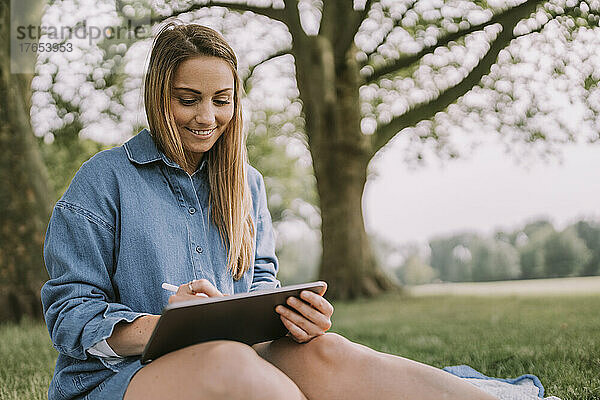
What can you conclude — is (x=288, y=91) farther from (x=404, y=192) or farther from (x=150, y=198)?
(x=150, y=198)

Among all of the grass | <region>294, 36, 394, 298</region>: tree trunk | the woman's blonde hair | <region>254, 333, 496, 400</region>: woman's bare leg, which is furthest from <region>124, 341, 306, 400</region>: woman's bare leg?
<region>294, 36, 394, 298</region>: tree trunk

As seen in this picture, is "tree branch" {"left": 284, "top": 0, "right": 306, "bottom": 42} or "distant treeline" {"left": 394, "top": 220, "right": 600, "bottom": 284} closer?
"tree branch" {"left": 284, "top": 0, "right": 306, "bottom": 42}

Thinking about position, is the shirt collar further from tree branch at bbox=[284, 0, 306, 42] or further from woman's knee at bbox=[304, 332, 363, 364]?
tree branch at bbox=[284, 0, 306, 42]

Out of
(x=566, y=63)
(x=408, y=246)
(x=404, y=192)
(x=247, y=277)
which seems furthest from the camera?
(x=404, y=192)

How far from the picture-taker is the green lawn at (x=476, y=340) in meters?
2.74

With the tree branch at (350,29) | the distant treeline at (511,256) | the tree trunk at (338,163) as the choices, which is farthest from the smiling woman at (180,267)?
the distant treeline at (511,256)

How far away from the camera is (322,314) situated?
62.5 inches

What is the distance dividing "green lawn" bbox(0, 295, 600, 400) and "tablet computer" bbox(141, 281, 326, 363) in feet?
4.32

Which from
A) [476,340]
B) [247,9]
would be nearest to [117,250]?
[476,340]

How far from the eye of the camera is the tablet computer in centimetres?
129

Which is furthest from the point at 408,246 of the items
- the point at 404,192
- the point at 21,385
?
the point at 21,385

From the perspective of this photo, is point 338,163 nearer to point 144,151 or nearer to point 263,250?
point 263,250

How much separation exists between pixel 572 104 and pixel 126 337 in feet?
24.6

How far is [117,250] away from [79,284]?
0.51ft
